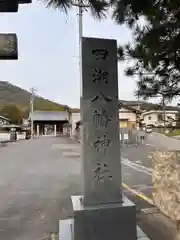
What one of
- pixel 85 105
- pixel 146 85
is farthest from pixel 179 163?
pixel 85 105

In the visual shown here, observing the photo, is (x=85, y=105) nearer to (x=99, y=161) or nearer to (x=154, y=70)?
(x=99, y=161)

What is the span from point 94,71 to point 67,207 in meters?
3.49

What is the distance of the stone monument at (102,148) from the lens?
3.66 meters

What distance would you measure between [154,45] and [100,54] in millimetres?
704

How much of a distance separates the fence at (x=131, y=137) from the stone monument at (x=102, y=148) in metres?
20.8

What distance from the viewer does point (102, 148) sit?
152 inches

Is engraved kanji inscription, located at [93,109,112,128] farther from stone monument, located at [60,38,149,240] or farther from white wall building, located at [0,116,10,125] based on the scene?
white wall building, located at [0,116,10,125]

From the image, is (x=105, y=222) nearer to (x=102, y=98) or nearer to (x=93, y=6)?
(x=102, y=98)

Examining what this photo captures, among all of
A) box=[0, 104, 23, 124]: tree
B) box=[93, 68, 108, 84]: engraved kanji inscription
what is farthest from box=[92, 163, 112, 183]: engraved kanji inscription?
box=[0, 104, 23, 124]: tree

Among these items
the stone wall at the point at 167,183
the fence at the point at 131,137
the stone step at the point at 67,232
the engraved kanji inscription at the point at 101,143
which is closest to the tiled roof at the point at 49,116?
the fence at the point at 131,137

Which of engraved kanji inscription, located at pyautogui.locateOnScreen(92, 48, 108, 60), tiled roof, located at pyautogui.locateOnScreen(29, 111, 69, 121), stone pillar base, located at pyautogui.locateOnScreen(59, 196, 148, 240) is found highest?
tiled roof, located at pyautogui.locateOnScreen(29, 111, 69, 121)

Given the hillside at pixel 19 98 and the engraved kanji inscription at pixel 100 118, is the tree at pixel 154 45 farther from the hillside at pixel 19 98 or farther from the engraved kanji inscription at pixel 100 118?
→ the hillside at pixel 19 98

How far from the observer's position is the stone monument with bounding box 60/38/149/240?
3.66 metres

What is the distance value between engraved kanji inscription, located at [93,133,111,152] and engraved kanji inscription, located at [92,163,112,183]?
7.9 inches
